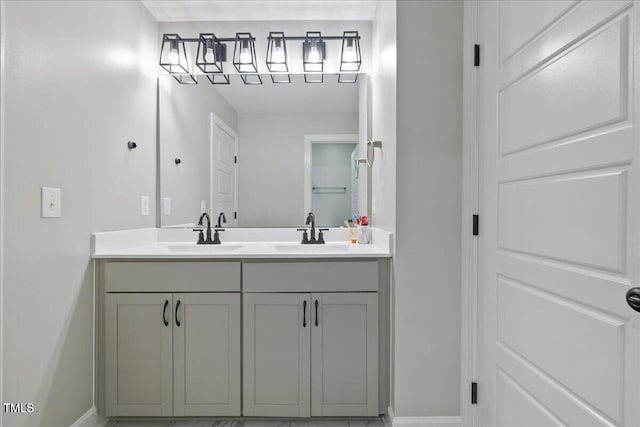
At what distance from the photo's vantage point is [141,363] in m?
1.83

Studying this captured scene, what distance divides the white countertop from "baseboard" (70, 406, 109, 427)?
29.7 inches

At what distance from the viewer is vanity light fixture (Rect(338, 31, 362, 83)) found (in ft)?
8.00

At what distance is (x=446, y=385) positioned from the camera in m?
1.68

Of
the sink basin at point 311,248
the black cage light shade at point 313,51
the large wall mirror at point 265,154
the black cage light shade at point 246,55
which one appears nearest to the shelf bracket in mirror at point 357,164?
the large wall mirror at point 265,154

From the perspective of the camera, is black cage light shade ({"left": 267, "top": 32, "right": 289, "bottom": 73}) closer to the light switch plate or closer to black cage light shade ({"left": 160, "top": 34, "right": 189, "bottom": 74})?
black cage light shade ({"left": 160, "top": 34, "right": 189, "bottom": 74})

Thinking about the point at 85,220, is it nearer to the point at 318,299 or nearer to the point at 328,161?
the point at 318,299

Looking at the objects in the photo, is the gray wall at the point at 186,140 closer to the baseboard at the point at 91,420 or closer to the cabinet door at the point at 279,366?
the cabinet door at the point at 279,366

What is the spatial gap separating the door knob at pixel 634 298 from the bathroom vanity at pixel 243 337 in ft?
3.48

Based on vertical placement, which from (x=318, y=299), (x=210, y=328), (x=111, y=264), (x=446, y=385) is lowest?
(x=446, y=385)

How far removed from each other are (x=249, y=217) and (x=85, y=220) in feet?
3.21

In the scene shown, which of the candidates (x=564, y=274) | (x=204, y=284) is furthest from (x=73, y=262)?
(x=564, y=274)

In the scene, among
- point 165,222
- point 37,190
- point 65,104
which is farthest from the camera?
point 165,222

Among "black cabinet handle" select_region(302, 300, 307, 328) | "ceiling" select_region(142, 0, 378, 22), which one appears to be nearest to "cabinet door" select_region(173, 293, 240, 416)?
"black cabinet handle" select_region(302, 300, 307, 328)

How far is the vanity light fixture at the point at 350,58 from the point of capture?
244cm
